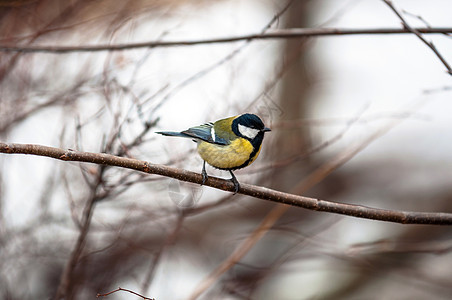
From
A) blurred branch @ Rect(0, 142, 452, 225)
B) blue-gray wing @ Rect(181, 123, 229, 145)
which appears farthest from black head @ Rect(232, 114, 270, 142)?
blurred branch @ Rect(0, 142, 452, 225)

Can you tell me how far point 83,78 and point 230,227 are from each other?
6.33 ft

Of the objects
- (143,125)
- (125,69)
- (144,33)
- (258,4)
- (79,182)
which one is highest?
(258,4)

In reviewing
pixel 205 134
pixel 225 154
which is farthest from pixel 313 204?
pixel 205 134

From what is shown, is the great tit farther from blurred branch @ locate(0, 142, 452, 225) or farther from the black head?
blurred branch @ locate(0, 142, 452, 225)

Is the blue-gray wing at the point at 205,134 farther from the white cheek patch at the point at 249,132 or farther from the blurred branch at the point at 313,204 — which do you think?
the blurred branch at the point at 313,204

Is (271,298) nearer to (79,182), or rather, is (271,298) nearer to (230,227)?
(230,227)

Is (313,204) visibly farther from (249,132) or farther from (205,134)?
(205,134)

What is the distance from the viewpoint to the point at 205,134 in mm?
2520

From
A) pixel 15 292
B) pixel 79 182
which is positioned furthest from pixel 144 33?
pixel 15 292

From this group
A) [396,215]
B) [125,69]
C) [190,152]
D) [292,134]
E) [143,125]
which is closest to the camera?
[396,215]

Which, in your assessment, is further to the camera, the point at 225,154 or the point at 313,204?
the point at 225,154

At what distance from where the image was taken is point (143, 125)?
224 centimetres

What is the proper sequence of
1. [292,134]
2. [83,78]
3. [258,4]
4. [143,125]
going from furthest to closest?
[258,4], [292,134], [83,78], [143,125]

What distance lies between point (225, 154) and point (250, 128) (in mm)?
204
